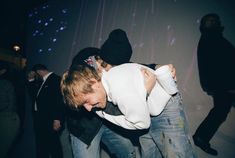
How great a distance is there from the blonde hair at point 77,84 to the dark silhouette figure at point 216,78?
2.12 metres

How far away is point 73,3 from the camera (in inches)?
215

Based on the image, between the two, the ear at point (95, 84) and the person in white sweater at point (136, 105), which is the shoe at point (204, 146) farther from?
the ear at point (95, 84)

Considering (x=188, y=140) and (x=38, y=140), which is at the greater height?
(x=188, y=140)

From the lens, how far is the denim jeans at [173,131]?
1.94m

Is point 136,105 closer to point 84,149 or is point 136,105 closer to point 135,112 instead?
point 135,112

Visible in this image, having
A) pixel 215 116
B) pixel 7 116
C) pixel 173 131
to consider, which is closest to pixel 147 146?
pixel 173 131

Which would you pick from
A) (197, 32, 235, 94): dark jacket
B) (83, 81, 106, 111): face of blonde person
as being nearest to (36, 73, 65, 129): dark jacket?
(83, 81, 106, 111): face of blonde person

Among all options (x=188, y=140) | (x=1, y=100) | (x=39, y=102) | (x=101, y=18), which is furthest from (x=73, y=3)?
(x=188, y=140)

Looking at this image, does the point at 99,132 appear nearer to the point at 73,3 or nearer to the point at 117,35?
the point at 117,35

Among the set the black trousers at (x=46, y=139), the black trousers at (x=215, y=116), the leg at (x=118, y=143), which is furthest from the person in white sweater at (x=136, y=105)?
the black trousers at (x=46, y=139)

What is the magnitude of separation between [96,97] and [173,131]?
0.71m

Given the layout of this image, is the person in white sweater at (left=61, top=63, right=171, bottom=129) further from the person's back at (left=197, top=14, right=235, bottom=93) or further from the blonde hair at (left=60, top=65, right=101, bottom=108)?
the person's back at (left=197, top=14, right=235, bottom=93)

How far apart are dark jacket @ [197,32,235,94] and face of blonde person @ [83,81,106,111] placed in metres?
2.15

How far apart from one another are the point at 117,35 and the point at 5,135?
→ 2.01 meters
